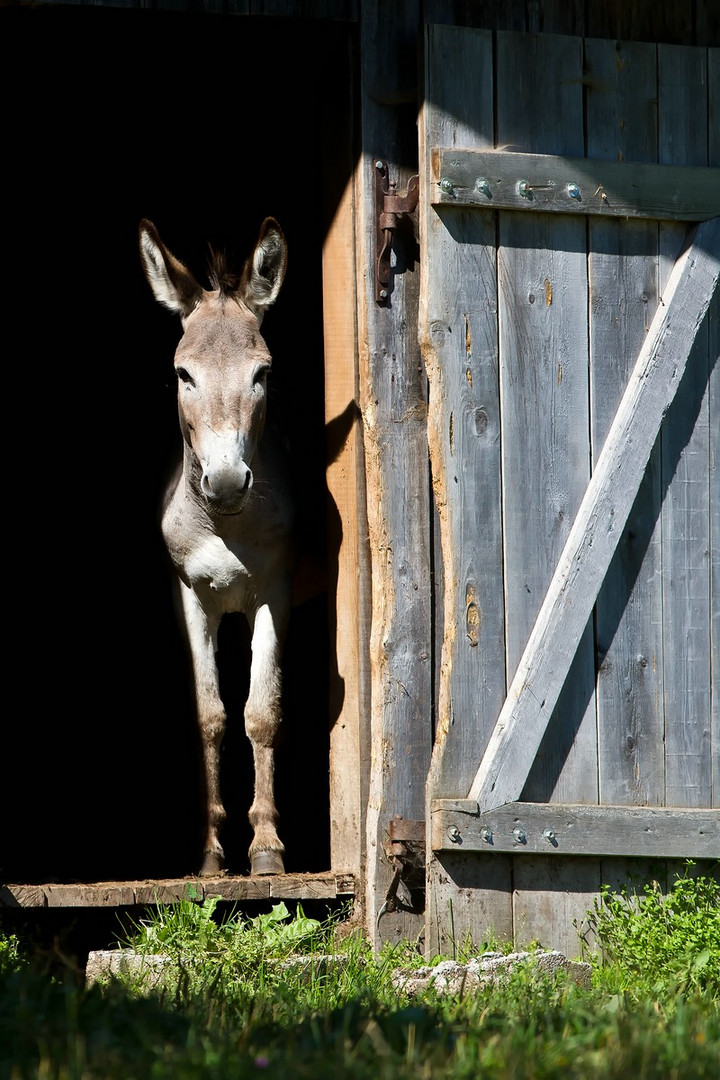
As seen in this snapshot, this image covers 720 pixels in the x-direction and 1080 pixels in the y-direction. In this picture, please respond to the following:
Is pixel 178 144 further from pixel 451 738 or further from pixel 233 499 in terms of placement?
pixel 451 738

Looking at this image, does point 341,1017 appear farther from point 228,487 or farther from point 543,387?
point 543,387

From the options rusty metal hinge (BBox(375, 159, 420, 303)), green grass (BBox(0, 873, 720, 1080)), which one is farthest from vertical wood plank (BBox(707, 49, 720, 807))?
rusty metal hinge (BBox(375, 159, 420, 303))

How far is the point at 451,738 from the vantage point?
5.04 m

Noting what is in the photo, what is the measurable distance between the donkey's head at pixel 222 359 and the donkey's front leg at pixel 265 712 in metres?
0.74

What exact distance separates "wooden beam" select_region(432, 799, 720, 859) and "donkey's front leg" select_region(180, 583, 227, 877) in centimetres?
132

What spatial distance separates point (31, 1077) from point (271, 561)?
3.47 metres

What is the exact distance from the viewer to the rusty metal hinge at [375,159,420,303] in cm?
530

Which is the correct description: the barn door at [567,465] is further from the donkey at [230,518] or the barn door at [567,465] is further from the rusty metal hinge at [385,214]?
the donkey at [230,518]

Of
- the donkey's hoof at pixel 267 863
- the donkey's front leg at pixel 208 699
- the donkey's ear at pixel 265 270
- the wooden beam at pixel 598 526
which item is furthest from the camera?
the donkey's front leg at pixel 208 699

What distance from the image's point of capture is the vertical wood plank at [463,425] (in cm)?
506

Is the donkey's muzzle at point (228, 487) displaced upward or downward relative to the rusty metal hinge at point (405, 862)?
upward

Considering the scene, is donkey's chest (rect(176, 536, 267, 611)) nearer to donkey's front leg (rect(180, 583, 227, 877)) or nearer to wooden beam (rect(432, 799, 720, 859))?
donkey's front leg (rect(180, 583, 227, 877))

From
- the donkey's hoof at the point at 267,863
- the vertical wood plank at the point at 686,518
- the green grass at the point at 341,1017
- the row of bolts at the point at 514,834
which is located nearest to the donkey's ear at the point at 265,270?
the vertical wood plank at the point at 686,518

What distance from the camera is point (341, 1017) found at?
3283 millimetres
